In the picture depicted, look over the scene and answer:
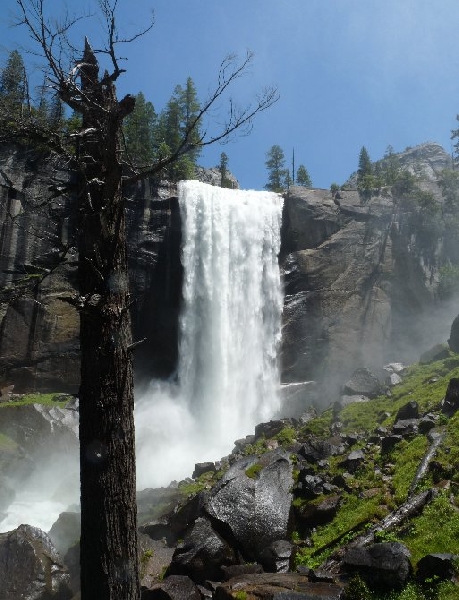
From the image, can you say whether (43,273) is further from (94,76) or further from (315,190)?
(315,190)

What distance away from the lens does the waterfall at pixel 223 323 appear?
96.4 feet

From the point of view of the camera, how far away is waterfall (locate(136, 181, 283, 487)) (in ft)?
96.4

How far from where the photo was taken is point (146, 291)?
3241 centimetres

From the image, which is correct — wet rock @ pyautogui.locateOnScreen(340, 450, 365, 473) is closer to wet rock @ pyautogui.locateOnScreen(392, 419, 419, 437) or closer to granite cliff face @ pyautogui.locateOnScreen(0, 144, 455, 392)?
wet rock @ pyautogui.locateOnScreen(392, 419, 419, 437)

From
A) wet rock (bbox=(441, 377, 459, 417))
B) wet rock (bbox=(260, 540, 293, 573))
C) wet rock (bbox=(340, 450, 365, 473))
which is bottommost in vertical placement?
wet rock (bbox=(260, 540, 293, 573))

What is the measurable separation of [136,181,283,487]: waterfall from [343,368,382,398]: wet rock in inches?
254

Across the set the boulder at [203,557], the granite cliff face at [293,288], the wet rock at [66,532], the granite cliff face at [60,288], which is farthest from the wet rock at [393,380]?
the boulder at [203,557]

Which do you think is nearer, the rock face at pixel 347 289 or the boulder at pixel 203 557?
the boulder at pixel 203 557

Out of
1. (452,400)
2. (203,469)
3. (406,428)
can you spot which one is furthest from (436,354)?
(203,469)

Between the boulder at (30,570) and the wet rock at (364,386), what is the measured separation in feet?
53.9

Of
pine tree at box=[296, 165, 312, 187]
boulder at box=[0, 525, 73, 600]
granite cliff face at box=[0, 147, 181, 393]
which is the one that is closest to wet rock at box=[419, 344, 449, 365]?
granite cliff face at box=[0, 147, 181, 393]

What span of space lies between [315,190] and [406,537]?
3088cm

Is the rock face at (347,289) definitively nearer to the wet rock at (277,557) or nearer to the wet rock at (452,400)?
the wet rock at (452,400)

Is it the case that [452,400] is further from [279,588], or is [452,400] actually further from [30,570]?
[30,570]
